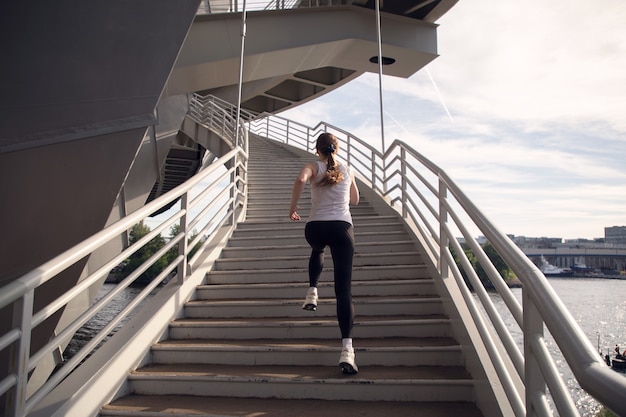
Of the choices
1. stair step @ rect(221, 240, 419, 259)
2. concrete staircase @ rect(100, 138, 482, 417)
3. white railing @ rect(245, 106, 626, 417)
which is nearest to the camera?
white railing @ rect(245, 106, 626, 417)

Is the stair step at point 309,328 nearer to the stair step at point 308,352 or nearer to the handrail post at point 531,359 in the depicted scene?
the stair step at point 308,352

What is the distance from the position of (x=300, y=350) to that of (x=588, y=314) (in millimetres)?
64619

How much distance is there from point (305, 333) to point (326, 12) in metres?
10.2

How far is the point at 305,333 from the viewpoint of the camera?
11.8 ft

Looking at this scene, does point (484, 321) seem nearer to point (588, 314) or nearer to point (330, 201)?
point (330, 201)

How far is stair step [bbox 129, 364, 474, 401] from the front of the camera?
9.20ft

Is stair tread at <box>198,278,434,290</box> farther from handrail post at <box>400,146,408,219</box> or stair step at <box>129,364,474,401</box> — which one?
handrail post at <box>400,146,408,219</box>

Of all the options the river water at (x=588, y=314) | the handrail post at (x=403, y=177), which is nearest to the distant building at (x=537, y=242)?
the river water at (x=588, y=314)

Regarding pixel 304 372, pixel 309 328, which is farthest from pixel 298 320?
pixel 304 372

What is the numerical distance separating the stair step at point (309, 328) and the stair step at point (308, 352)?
6 centimetres

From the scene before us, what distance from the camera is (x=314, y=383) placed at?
2873 millimetres

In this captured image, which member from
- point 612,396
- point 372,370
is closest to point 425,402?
point 372,370

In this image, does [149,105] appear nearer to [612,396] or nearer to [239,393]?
[239,393]

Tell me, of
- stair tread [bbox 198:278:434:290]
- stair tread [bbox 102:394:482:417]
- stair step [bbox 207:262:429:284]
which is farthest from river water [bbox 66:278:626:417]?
stair tread [bbox 102:394:482:417]
